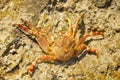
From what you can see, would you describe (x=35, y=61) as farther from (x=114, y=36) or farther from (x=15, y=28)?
(x=114, y=36)

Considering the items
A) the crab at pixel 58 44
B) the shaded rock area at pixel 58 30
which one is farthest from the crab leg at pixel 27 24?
the shaded rock area at pixel 58 30

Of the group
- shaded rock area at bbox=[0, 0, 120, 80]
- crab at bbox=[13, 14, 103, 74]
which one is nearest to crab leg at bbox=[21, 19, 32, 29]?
crab at bbox=[13, 14, 103, 74]

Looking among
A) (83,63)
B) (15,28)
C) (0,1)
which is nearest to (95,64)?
(83,63)

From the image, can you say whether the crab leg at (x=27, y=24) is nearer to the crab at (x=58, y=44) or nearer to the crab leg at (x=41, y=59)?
the crab at (x=58, y=44)

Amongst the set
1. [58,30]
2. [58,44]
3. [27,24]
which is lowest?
[58,44]

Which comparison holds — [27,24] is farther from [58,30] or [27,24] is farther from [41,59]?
[41,59]

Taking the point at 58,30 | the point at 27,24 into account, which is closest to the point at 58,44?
the point at 58,30
